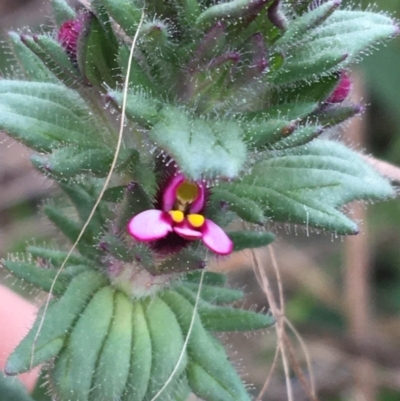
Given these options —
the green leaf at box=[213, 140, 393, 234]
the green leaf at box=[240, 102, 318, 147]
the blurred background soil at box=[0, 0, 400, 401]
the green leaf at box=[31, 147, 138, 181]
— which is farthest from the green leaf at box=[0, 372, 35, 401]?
the blurred background soil at box=[0, 0, 400, 401]

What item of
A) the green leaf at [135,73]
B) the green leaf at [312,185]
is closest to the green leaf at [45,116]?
the green leaf at [135,73]

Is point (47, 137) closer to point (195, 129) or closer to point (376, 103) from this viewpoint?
point (195, 129)

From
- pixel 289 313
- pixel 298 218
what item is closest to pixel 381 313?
pixel 289 313

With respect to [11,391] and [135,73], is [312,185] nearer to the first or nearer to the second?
[135,73]

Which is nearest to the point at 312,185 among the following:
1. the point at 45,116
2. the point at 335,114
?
the point at 335,114

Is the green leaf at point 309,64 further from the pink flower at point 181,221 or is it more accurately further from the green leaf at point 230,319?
the green leaf at point 230,319

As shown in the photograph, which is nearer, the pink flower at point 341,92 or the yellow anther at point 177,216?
the yellow anther at point 177,216

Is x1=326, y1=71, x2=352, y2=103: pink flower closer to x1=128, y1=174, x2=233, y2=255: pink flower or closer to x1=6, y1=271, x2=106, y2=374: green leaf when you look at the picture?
x1=128, y1=174, x2=233, y2=255: pink flower
